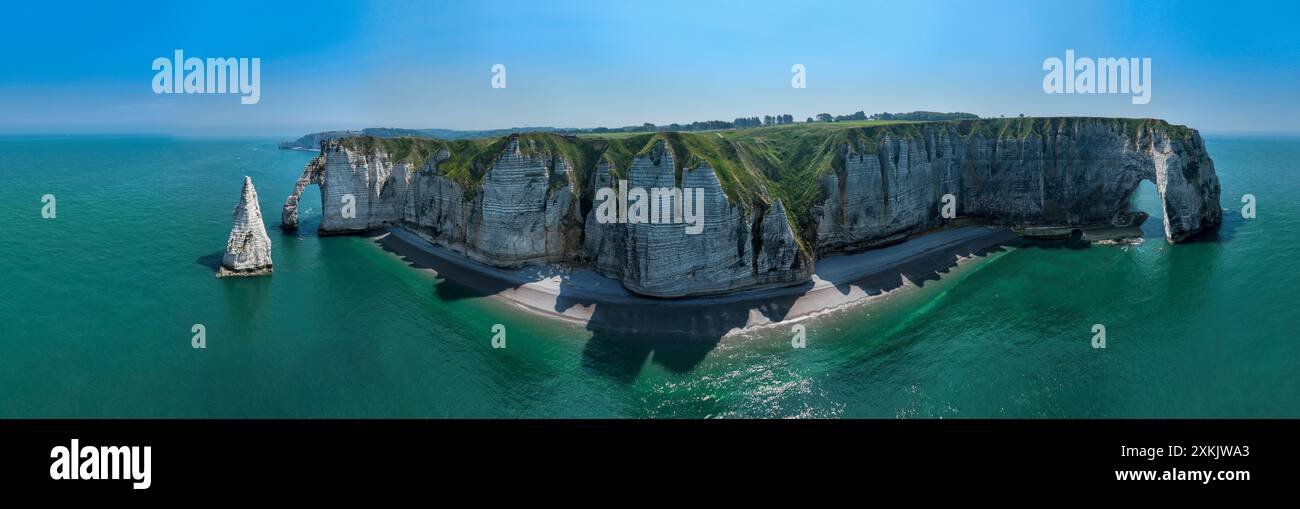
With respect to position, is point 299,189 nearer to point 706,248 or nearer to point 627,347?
point 627,347

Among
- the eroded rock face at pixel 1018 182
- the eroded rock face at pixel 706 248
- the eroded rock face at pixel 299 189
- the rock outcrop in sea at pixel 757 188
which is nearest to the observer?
the eroded rock face at pixel 706 248

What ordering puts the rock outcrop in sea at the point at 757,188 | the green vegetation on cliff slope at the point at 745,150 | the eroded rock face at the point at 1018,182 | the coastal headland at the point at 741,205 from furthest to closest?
the eroded rock face at the point at 1018,182, the green vegetation on cliff slope at the point at 745,150, the rock outcrop in sea at the point at 757,188, the coastal headland at the point at 741,205

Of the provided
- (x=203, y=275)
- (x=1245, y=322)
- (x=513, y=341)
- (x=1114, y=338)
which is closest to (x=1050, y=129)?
(x=1245, y=322)

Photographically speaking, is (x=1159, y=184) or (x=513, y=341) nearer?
(x=513, y=341)

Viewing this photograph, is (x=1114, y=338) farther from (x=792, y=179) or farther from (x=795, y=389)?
(x=792, y=179)

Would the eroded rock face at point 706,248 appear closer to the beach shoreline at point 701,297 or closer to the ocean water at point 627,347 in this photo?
the beach shoreline at point 701,297

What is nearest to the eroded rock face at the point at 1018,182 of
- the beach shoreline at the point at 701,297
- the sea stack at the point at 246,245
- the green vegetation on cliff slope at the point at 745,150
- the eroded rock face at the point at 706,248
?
the green vegetation on cliff slope at the point at 745,150
